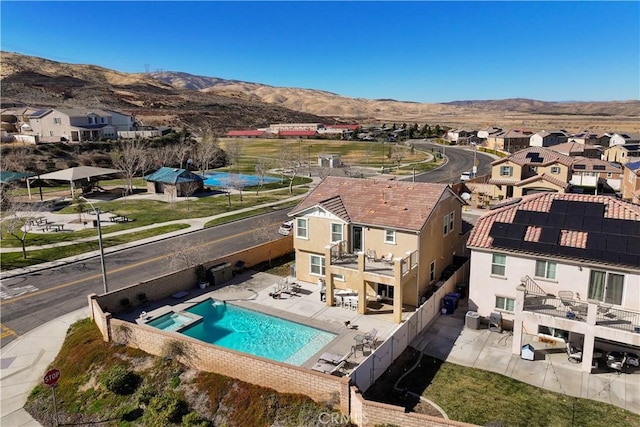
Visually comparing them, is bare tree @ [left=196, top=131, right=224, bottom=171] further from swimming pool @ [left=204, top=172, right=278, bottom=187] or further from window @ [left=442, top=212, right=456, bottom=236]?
window @ [left=442, top=212, right=456, bottom=236]

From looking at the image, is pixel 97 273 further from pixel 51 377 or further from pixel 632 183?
pixel 632 183

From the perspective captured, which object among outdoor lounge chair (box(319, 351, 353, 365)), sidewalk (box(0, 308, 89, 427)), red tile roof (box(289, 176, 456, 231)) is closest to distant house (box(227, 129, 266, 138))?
red tile roof (box(289, 176, 456, 231))

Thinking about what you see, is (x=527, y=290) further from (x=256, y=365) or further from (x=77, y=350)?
(x=77, y=350)

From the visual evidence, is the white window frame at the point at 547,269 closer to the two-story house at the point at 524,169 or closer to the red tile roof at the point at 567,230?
the red tile roof at the point at 567,230

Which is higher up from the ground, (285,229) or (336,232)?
(336,232)

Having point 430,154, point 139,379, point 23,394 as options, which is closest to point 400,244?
point 139,379

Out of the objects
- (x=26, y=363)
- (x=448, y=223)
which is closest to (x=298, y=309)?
(x=448, y=223)

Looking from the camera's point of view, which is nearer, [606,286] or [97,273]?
[606,286]
